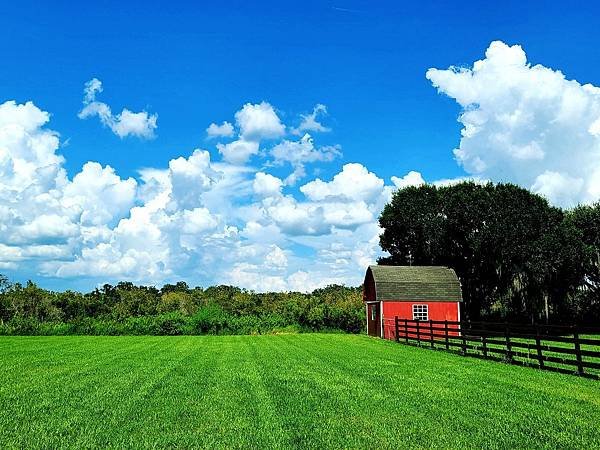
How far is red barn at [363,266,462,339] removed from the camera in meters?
38.6

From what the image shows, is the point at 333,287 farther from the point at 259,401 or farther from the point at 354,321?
the point at 259,401

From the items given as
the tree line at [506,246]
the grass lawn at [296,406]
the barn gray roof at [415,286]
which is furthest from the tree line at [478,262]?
the grass lawn at [296,406]

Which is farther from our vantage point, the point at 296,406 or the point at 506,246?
the point at 506,246

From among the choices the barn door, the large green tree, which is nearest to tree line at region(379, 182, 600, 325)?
the large green tree

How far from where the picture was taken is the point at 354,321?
45.6 m

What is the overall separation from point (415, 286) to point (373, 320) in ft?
13.2

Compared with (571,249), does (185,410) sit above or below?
below

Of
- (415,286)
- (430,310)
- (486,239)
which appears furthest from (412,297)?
(486,239)

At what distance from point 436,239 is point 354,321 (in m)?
10.2

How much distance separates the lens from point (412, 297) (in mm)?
38875

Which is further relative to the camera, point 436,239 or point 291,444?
point 436,239

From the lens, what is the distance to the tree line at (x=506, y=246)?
44531mm

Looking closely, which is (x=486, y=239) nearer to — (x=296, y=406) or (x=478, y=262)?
(x=478, y=262)

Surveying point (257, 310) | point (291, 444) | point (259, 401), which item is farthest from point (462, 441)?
point (257, 310)
